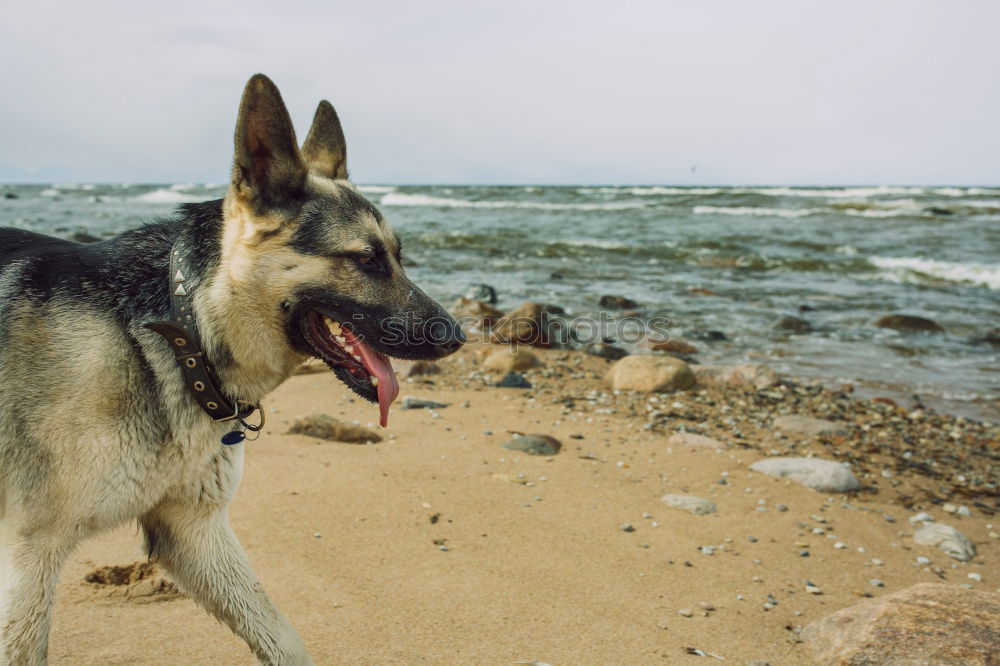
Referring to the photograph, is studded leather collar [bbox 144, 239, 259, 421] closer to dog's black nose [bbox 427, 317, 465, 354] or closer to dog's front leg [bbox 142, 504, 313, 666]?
dog's front leg [bbox 142, 504, 313, 666]

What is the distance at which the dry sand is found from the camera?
3.47 meters

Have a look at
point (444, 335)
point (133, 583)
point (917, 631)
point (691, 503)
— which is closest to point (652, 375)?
point (691, 503)

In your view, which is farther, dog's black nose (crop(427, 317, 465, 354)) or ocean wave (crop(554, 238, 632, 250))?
ocean wave (crop(554, 238, 632, 250))

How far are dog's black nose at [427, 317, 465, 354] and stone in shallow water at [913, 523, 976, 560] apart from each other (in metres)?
3.73

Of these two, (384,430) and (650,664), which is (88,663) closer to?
(650,664)

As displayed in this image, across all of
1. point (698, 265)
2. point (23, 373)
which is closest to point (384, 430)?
point (23, 373)

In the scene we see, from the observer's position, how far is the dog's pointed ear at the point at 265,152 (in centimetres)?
263

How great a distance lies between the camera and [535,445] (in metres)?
5.99

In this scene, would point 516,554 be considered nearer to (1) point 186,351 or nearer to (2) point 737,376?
(1) point 186,351

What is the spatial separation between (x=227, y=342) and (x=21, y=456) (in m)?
0.74

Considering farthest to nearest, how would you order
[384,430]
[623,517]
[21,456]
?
[384,430]
[623,517]
[21,456]

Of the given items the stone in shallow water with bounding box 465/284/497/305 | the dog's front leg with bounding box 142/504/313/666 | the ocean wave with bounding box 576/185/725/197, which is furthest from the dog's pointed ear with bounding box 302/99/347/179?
Answer: the ocean wave with bounding box 576/185/725/197

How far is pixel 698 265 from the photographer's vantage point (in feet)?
64.5

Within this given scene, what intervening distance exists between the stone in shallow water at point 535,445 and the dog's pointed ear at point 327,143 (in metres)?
3.00
